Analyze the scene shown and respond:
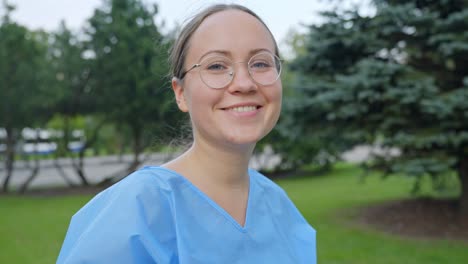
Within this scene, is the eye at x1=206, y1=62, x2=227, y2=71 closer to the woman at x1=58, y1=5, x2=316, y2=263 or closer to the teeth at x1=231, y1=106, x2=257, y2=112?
the woman at x1=58, y1=5, x2=316, y2=263

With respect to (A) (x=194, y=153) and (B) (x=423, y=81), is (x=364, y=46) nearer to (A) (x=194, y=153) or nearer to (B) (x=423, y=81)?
(B) (x=423, y=81)

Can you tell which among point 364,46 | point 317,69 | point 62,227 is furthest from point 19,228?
point 364,46

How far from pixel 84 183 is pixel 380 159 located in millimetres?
10422

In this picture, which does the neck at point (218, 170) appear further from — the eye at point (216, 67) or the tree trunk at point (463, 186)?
the tree trunk at point (463, 186)

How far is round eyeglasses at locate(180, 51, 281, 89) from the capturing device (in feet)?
4.38

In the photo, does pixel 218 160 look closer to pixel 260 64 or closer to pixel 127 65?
pixel 260 64

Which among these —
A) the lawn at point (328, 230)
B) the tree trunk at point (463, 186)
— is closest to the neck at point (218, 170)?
the lawn at point (328, 230)

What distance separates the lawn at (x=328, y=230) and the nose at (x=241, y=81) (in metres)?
4.43

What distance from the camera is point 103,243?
3.65 feet

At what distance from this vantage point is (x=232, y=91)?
1.34 m

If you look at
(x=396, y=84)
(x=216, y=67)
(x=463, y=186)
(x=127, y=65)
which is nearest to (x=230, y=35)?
(x=216, y=67)

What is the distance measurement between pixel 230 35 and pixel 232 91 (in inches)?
6.7

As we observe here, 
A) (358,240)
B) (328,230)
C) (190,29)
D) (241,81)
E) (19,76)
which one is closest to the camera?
(241,81)

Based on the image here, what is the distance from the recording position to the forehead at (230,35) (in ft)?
4.41
